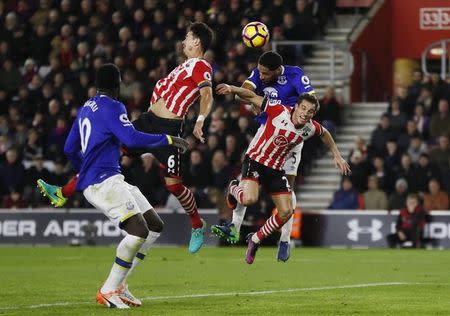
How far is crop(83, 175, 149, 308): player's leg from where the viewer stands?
12.9m

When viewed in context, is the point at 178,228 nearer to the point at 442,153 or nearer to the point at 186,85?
the point at 442,153

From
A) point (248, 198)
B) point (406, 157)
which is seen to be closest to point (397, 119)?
point (406, 157)

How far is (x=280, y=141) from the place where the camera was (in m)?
16.2

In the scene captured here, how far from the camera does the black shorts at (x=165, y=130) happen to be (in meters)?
15.6

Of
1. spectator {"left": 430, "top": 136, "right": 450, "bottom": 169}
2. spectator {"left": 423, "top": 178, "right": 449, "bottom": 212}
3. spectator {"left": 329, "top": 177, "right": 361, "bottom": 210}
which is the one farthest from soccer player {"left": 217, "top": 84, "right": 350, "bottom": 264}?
spectator {"left": 430, "top": 136, "right": 450, "bottom": 169}

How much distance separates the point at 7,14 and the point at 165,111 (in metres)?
19.1

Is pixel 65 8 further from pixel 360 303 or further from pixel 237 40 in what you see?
pixel 360 303

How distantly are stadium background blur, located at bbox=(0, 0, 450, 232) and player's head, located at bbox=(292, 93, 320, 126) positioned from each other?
9.92 metres

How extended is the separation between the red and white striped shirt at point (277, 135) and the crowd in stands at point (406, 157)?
9205 millimetres

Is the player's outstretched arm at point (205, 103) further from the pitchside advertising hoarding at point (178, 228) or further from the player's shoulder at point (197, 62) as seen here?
the pitchside advertising hoarding at point (178, 228)

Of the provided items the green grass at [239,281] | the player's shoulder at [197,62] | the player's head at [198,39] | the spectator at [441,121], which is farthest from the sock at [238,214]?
the spectator at [441,121]

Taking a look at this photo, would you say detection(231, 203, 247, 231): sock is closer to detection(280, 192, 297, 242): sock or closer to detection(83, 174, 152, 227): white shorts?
Result: detection(280, 192, 297, 242): sock

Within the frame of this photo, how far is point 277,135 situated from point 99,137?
148 inches

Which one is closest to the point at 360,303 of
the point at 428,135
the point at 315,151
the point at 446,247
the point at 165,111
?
the point at 165,111
